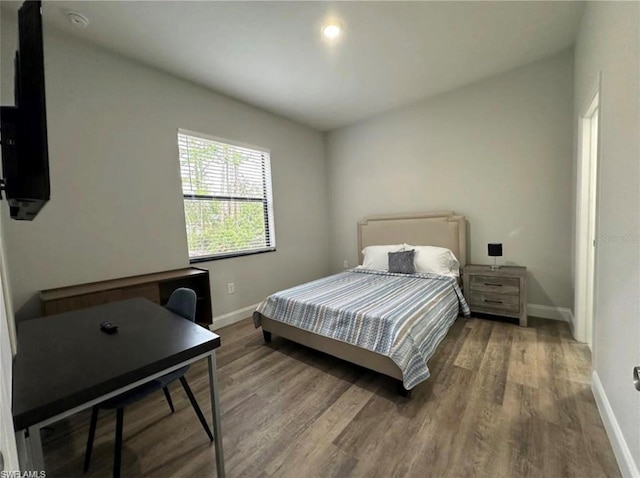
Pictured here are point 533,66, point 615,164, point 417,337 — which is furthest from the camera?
point 533,66

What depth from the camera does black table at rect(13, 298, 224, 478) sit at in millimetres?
777

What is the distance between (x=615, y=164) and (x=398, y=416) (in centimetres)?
183

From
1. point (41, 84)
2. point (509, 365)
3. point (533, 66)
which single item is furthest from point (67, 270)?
point (533, 66)

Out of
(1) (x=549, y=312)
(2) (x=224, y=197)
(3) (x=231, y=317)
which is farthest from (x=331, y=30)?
(1) (x=549, y=312)

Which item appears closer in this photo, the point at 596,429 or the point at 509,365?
the point at 596,429

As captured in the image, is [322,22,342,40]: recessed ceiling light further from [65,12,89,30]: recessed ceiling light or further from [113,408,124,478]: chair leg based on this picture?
[113,408,124,478]: chair leg

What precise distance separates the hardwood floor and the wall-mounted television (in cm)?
142

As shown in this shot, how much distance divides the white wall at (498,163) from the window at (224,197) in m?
1.73

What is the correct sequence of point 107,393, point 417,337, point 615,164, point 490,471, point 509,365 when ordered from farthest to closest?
point 509,365, point 417,337, point 615,164, point 490,471, point 107,393

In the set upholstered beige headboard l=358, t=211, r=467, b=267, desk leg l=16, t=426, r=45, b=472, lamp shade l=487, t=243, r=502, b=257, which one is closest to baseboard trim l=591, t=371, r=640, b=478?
lamp shade l=487, t=243, r=502, b=257

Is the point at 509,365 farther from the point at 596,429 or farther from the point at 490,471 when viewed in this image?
the point at 490,471

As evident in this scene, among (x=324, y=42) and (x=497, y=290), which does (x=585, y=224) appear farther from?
(x=324, y=42)

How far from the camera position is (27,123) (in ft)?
2.83

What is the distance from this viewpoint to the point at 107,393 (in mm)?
865
